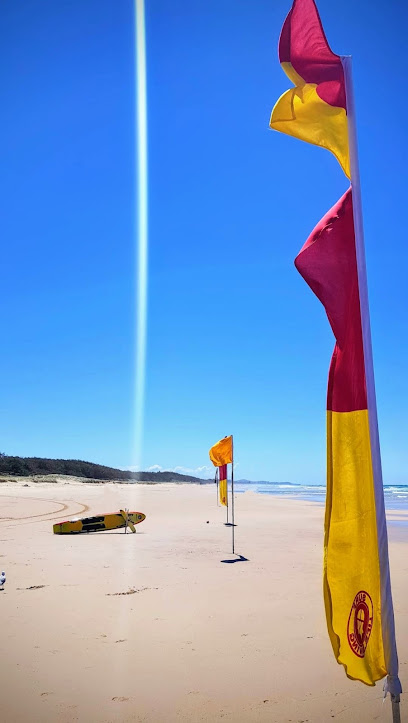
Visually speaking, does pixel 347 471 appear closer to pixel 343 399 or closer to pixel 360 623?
pixel 343 399

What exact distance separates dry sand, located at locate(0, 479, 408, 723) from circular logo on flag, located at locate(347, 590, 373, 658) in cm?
176

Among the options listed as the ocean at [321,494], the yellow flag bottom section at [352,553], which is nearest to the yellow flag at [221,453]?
the yellow flag bottom section at [352,553]

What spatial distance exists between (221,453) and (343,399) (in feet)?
45.5

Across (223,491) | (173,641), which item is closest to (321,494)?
(223,491)

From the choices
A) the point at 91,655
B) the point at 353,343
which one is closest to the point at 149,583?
the point at 91,655

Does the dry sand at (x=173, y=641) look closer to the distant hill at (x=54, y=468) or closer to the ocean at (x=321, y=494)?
the ocean at (x=321, y=494)

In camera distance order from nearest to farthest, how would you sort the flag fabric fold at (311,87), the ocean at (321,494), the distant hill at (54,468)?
the flag fabric fold at (311,87)
the ocean at (321,494)
the distant hill at (54,468)

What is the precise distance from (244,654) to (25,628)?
10.4ft

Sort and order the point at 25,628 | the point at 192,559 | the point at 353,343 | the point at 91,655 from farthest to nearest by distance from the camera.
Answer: the point at 192,559
the point at 25,628
the point at 91,655
the point at 353,343

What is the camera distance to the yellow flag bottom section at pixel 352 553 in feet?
10.8

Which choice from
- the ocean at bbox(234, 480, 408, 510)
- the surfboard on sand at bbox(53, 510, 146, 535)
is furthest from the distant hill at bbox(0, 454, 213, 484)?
the surfboard on sand at bbox(53, 510, 146, 535)

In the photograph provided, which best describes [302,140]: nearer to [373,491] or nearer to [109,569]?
[373,491]

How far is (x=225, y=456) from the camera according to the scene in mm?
16688

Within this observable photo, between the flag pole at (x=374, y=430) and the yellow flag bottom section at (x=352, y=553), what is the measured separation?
9 centimetres
